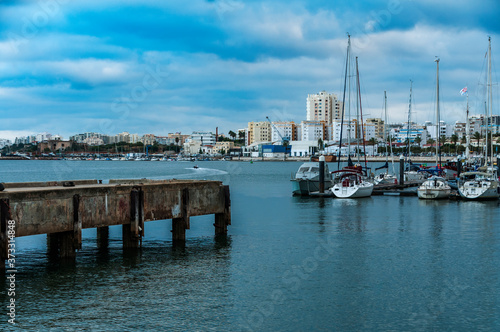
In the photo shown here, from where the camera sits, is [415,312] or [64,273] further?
[64,273]

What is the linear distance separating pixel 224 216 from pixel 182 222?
3.27 m

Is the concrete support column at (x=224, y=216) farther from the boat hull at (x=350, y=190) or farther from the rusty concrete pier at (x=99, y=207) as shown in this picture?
the boat hull at (x=350, y=190)

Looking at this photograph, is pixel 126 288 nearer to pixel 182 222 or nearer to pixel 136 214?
pixel 136 214

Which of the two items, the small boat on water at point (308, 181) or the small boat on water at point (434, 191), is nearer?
the small boat on water at point (434, 191)

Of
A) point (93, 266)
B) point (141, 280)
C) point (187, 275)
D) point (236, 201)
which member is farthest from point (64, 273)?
point (236, 201)

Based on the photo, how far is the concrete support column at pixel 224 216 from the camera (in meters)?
30.9

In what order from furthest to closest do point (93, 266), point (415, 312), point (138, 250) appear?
point (138, 250)
point (93, 266)
point (415, 312)

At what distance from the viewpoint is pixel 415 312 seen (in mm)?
18672

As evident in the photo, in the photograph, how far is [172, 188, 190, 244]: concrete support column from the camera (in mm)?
28422

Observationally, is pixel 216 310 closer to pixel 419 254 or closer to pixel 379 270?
pixel 379 270

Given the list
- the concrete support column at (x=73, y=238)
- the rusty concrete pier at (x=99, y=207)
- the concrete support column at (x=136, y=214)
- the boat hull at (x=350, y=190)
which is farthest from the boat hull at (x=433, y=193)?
the concrete support column at (x=73, y=238)

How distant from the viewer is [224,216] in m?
32.0

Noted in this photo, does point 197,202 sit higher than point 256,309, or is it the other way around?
point 197,202

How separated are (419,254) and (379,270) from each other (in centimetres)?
480
